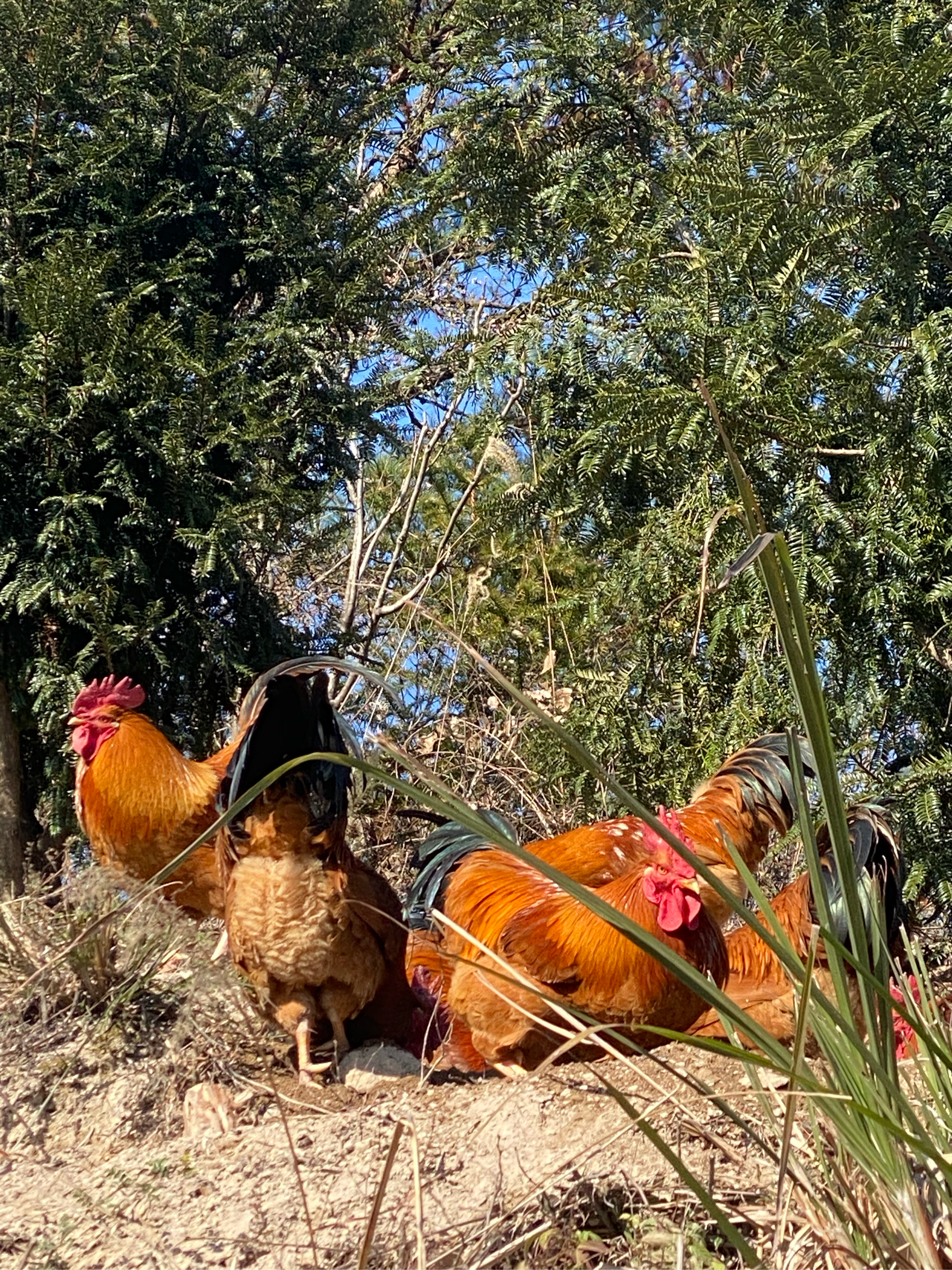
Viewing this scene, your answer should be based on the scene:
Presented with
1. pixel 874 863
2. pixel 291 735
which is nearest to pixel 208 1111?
pixel 291 735

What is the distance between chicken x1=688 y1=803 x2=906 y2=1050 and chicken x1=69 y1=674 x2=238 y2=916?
1.92 metres

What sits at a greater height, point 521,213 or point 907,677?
point 521,213

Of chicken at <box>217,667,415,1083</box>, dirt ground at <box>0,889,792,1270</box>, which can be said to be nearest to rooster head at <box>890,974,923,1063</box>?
dirt ground at <box>0,889,792,1270</box>

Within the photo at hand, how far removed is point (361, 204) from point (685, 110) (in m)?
1.86

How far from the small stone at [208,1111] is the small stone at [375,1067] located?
513mm

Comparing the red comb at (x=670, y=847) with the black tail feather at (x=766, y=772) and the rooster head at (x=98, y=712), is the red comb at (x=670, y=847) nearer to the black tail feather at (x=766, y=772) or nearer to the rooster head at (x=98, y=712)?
the black tail feather at (x=766, y=772)

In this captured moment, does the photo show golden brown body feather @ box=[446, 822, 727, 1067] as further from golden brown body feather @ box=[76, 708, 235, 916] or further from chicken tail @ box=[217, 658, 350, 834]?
golden brown body feather @ box=[76, 708, 235, 916]

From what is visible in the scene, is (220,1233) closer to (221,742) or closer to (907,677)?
(907,677)

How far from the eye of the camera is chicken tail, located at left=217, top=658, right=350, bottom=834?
12.8ft

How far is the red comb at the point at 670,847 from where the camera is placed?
3.84 metres

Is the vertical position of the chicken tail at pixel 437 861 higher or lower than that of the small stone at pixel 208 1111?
higher

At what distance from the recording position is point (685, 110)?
21.1ft

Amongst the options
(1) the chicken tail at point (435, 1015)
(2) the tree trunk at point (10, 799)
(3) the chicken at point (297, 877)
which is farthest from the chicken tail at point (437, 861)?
(2) the tree trunk at point (10, 799)

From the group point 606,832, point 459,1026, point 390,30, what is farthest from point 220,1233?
point 390,30
